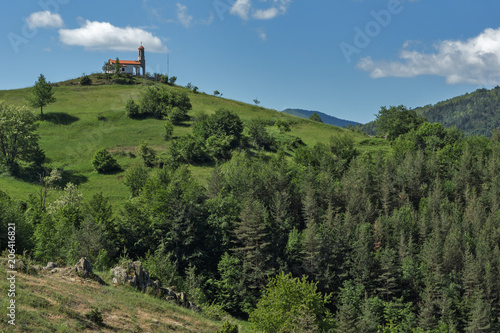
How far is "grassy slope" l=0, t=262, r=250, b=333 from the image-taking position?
20.9 metres

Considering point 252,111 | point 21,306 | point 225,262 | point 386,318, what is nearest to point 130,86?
point 252,111

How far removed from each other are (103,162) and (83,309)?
6695 centimetres

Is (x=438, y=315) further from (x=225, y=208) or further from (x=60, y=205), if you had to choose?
(x=60, y=205)

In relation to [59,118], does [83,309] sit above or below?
below

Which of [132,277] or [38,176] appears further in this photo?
[38,176]

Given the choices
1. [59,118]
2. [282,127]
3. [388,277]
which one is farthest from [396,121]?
[59,118]

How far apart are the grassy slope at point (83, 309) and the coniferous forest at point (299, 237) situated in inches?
474

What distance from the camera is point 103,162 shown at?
8694 cm

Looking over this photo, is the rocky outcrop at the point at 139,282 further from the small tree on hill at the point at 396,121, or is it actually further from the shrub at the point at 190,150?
the small tree on hill at the point at 396,121

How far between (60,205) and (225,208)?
29.0 meters

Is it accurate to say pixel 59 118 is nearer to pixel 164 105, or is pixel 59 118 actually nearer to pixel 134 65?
pixel 164 105

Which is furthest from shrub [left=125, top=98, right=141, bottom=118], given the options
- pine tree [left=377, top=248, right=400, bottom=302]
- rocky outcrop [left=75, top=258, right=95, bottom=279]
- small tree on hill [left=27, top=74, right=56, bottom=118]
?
rocky outcrop [left=75, top=258, right=95, bottom=279]

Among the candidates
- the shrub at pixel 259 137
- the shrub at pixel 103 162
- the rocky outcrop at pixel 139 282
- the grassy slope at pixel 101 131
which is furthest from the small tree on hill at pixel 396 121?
the rocky outcrop at pixel 139 282

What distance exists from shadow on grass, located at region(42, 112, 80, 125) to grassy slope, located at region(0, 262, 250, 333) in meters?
91.0
